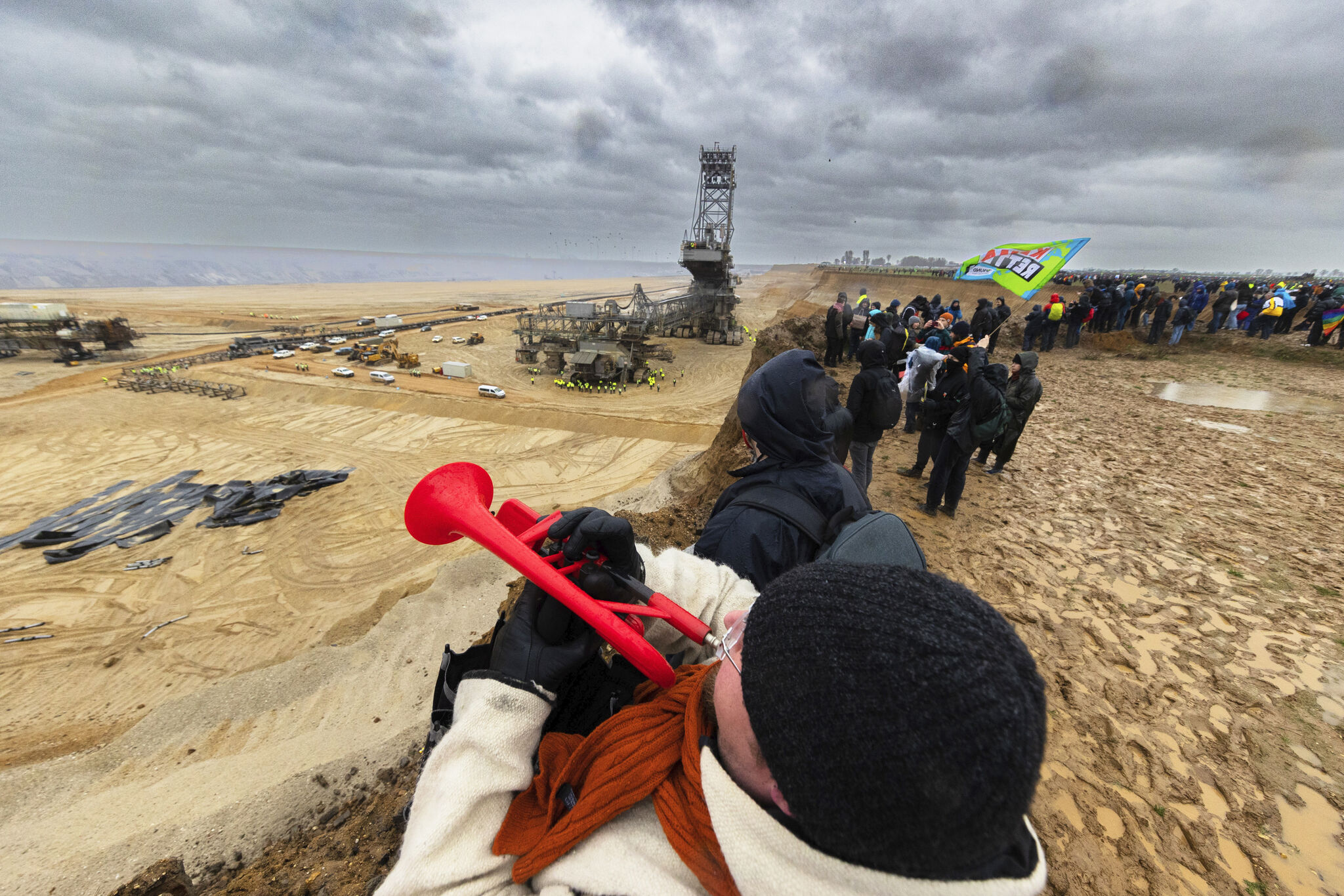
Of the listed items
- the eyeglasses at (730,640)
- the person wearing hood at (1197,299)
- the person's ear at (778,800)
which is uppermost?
the person wearing hood at (1197,299)

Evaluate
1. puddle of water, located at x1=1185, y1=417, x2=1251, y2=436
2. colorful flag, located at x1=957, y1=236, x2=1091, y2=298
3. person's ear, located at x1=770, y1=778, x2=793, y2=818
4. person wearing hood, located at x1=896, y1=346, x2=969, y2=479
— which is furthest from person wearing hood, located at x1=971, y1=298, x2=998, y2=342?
person's ear, located at x1=770, y1=778, x2=793, y2=818

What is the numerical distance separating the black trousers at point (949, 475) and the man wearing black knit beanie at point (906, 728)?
6.09 metres

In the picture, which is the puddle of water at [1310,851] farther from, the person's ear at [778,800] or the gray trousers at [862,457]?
the gray trousers at [862,457]

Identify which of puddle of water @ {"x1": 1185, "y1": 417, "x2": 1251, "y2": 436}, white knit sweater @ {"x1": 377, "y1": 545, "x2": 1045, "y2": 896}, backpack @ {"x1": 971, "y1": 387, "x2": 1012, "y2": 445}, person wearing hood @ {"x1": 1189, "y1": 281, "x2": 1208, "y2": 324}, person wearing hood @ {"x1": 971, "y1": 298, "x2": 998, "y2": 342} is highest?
person wearing hood @ {"x1": 1189, "y1": 281, "x2": 1208, "y2": 324}

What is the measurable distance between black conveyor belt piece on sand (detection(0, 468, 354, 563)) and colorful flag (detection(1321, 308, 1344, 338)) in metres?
31.1

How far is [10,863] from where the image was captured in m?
4.20

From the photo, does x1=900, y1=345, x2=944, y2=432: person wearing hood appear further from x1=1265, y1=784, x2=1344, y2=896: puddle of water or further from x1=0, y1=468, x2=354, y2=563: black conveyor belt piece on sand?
x1=0, y1=468, x2=354, y2=563: black conveyor belt piece on sand

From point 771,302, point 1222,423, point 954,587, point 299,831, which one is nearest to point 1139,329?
A: point 1222,423

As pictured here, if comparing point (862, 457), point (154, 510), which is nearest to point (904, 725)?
point (862, 457)

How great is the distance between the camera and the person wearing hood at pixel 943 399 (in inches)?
254

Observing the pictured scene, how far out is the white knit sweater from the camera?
0.87 metres

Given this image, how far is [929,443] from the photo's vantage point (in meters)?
6.99

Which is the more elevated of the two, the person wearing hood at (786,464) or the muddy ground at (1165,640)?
the person wearing hood at (786,464)

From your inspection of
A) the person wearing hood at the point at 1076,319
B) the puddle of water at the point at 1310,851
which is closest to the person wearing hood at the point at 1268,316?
the person wearing hood at the point at 1076,319
